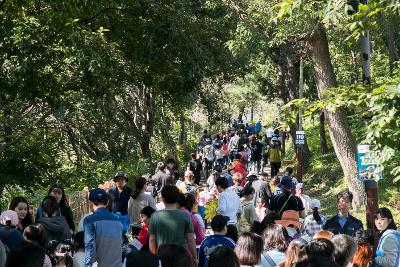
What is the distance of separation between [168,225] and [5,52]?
4799 millimetres

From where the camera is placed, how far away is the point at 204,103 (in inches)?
1092

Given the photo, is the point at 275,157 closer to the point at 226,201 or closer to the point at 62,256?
the point at 226,201

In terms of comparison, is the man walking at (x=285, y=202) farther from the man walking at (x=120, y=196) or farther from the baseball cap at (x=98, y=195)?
the baseball cap at (x=98, y=195)

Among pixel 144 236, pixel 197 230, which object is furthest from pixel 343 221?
pixel 144 236

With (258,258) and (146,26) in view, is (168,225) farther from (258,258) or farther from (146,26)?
(146,26)

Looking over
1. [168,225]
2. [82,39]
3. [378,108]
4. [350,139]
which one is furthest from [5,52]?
[350,139]

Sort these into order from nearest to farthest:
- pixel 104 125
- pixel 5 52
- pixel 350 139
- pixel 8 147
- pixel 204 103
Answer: pixel 5 52
pixel 8 147
pixel 350 139
pixel 104 125
pixel 204 103

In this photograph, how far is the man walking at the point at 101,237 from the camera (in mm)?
7883

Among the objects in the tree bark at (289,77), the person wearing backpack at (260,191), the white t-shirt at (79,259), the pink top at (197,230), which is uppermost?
the tree bark at (289,77)

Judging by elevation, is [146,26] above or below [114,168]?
above

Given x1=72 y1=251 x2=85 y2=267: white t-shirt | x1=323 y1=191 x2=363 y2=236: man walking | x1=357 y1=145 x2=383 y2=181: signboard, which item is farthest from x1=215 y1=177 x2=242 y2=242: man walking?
x1=72 y1=251 x2=85 y2=267: white t-shirt

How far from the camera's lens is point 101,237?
789 cm

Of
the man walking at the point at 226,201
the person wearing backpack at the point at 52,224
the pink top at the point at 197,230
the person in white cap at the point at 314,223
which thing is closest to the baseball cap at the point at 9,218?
the person wearing backpack at the point at 52,224

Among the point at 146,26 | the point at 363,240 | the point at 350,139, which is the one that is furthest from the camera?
the point at 350,139
